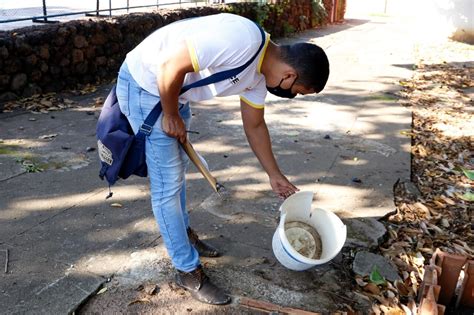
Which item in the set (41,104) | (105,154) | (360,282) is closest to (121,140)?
(105,154)

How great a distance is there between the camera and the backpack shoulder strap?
2.14 m

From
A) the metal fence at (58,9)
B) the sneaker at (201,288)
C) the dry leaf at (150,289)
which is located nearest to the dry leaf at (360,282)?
the sneaker at (201,288)

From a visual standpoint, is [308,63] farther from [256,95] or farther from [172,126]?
[172,126]

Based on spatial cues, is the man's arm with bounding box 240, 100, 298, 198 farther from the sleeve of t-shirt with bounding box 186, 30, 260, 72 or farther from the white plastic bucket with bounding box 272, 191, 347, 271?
the sleeve of t-shirt with bounding box 186, 30, 260, 72

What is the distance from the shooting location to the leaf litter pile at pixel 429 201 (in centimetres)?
280

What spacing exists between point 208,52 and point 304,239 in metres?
1.34

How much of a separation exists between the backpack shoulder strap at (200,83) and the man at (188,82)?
0.02m

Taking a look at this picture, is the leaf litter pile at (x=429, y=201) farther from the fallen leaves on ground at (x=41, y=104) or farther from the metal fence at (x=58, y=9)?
the metal fence at (x=58, y=9)

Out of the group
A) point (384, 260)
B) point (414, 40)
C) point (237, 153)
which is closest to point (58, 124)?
point (237, 153)

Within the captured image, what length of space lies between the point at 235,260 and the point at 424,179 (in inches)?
90.6

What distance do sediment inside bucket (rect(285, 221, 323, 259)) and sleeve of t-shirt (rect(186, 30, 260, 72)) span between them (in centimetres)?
120

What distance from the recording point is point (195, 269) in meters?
2.51

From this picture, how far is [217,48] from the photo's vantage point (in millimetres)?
2025

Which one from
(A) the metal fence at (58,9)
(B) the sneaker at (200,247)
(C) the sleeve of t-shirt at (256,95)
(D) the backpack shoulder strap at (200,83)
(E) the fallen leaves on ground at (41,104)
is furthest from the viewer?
(A) the metal fence at (58,9)
